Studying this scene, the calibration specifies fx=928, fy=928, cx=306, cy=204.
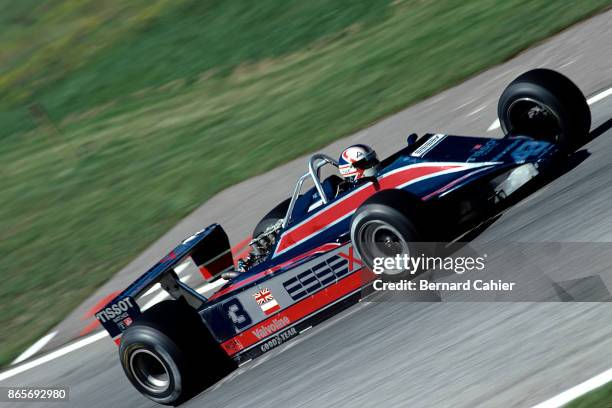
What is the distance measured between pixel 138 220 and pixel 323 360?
6.83 meters

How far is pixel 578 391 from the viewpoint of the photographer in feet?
17.0

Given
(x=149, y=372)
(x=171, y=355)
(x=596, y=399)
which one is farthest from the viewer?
(x=149, y=372)

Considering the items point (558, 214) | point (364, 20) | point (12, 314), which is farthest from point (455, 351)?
point (364, 20)

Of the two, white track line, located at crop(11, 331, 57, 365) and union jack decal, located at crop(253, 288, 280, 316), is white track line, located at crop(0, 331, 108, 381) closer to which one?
white track line, located at crop(11, 331, 57, 365)

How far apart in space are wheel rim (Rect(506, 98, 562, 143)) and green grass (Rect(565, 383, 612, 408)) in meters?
3.50

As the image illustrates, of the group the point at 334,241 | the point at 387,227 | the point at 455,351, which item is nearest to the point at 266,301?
the point at 334,241

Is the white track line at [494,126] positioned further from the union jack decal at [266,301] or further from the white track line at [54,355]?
the white track line at [54,355]

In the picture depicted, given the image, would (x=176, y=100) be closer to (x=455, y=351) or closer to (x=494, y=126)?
(x=494, y=126)

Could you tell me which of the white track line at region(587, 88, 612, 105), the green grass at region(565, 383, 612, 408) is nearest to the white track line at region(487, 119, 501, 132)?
the white track line at region(587, 88, 612, 105)

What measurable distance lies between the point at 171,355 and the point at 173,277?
1174mm

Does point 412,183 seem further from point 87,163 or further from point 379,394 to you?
point 87,163

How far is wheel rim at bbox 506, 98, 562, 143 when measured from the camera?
26.8ft

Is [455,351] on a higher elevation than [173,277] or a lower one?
lower

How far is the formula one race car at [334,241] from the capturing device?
7.52 meters
